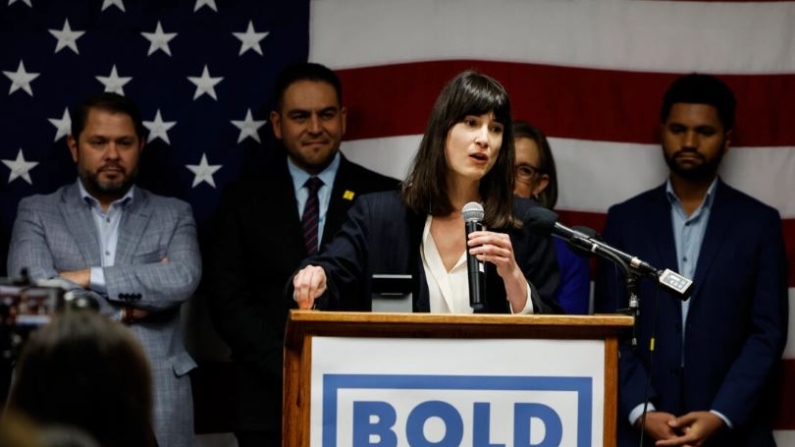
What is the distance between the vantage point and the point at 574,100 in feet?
20.0

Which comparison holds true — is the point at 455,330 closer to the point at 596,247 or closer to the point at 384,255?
the point at 596,247

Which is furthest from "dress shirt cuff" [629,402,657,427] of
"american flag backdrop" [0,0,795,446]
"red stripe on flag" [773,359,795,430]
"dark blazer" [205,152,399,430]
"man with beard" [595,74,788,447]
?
"dark blazer" [205,152,399,430]

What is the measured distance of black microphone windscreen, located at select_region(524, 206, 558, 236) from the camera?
11.8 ft

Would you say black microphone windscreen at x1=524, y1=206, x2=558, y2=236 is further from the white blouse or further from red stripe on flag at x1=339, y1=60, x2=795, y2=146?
red stripe on flag at x1=339, y1=60, x2=795, y2=146

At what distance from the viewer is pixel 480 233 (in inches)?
138

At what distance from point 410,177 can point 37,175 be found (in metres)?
2.40

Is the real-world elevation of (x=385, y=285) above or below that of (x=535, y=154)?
below

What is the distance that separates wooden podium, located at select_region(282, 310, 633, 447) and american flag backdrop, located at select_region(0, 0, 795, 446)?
2629mm

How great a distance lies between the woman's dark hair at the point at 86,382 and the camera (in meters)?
1.80

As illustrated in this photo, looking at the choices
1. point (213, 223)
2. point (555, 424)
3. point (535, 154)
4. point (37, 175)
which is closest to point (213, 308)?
point (213, 223)

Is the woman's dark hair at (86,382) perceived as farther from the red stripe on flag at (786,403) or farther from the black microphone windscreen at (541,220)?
the red stripe on flag at (786,403)

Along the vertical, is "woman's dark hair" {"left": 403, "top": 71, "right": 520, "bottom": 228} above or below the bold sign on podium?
above

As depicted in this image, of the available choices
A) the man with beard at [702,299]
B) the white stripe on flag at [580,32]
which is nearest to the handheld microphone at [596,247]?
the man with beard at [702,299]

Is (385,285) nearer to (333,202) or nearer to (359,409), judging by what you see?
(359,409)
